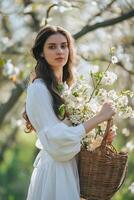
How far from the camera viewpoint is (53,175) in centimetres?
399

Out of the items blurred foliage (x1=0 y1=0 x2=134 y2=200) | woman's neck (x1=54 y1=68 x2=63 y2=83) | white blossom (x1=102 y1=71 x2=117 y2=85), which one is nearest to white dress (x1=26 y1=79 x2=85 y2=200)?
woman's neck (x1=54 y1=68 x2=63 y2=83)

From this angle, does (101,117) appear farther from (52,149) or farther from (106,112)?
(52,149)

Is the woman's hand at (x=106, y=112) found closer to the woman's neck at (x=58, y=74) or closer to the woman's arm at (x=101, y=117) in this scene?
the woman's arm at (x=101, y=117)

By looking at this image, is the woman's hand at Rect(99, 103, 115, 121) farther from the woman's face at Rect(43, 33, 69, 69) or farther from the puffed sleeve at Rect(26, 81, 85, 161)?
the woman's face at Rect(43, 33, 69, 69)

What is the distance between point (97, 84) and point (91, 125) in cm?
24

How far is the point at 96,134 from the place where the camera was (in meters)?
3.95

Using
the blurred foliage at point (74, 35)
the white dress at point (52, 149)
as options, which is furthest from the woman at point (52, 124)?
the blurred foliage at point (74, 35)

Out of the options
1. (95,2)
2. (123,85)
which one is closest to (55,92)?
(95,2)

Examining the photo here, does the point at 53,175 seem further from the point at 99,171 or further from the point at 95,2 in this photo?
the point at 95,2

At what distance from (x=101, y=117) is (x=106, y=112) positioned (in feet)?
0.12

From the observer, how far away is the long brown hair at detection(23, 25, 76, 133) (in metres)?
3.99

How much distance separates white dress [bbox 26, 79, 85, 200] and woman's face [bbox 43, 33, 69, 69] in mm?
132

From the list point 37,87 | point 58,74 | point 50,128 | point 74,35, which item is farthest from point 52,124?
point 74,35

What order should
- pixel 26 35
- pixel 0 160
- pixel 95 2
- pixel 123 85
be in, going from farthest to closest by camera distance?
pixel 0 160 → pixel 26 35 → pixel 123 85 → pixel 95 2
